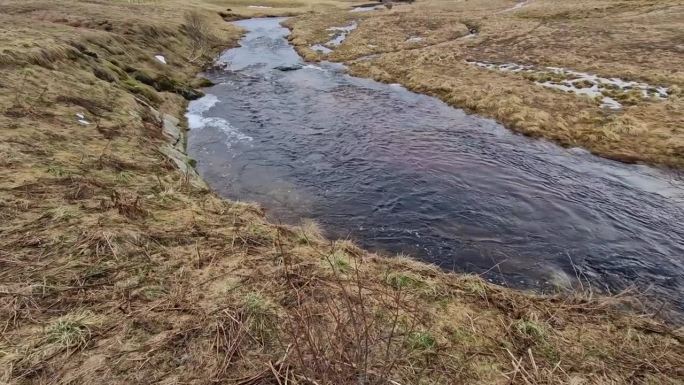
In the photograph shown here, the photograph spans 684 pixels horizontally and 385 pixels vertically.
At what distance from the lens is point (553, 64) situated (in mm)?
30219

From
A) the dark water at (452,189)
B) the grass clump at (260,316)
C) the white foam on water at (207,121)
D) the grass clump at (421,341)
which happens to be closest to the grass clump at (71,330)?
the grass clump at (260,316)

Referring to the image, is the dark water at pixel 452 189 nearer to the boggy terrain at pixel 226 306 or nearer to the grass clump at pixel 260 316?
the boggy terrain at pixel 226 306

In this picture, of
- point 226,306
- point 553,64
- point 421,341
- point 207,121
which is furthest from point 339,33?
point 421,341

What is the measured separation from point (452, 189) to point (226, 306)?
10.3m

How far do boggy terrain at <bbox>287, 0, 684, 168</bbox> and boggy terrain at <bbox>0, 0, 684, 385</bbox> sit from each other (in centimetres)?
1283

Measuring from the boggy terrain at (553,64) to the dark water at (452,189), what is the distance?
2024 millimetres

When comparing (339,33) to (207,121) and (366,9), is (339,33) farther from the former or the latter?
(207,121)

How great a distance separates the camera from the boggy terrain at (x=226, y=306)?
202 inches

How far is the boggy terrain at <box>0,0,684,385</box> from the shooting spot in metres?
5.12

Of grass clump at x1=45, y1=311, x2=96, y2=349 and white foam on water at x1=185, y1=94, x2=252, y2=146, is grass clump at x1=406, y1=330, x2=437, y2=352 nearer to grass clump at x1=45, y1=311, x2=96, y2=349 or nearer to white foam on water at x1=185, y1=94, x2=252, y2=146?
grass clump at x1=45, y1=311, x2=96, y2=349

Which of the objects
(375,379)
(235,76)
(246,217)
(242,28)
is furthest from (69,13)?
(375,379)

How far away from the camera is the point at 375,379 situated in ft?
16.0

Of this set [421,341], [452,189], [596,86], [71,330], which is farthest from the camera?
[596,86]

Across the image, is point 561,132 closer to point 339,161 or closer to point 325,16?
point 339,161
